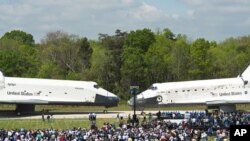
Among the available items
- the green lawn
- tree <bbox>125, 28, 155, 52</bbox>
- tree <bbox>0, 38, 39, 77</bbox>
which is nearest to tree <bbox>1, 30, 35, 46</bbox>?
tree <bbox>0, 38, 39, 77</bbox>

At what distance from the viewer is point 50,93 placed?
183ft

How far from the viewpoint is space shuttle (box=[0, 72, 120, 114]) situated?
5500 cm

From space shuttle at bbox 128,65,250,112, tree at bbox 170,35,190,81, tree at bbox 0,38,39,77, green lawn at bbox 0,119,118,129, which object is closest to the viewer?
green lawn at bbox 0,119,118,129

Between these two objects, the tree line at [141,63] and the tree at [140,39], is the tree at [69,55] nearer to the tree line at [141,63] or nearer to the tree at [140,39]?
the tree line at [141,63]

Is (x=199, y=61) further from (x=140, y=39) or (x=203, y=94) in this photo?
(x=203, y=94)

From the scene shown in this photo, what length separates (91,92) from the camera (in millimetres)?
56594

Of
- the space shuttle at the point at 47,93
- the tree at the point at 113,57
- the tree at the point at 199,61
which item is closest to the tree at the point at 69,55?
the tree at the point at 113,57

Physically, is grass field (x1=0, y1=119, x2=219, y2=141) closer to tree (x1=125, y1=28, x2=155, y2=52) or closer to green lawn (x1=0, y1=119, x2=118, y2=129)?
green lawn (x1=0, y1=119, x2=118, y2=129)

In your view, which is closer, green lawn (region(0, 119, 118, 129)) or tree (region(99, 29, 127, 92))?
green lawn (region(0, 119, 118, 129))

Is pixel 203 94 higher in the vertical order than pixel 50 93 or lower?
lower

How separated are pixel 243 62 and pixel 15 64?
131 ft

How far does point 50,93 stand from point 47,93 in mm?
320

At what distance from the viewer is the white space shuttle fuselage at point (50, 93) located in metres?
55.0

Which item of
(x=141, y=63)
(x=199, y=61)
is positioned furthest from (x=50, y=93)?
(x=199, y=61)
